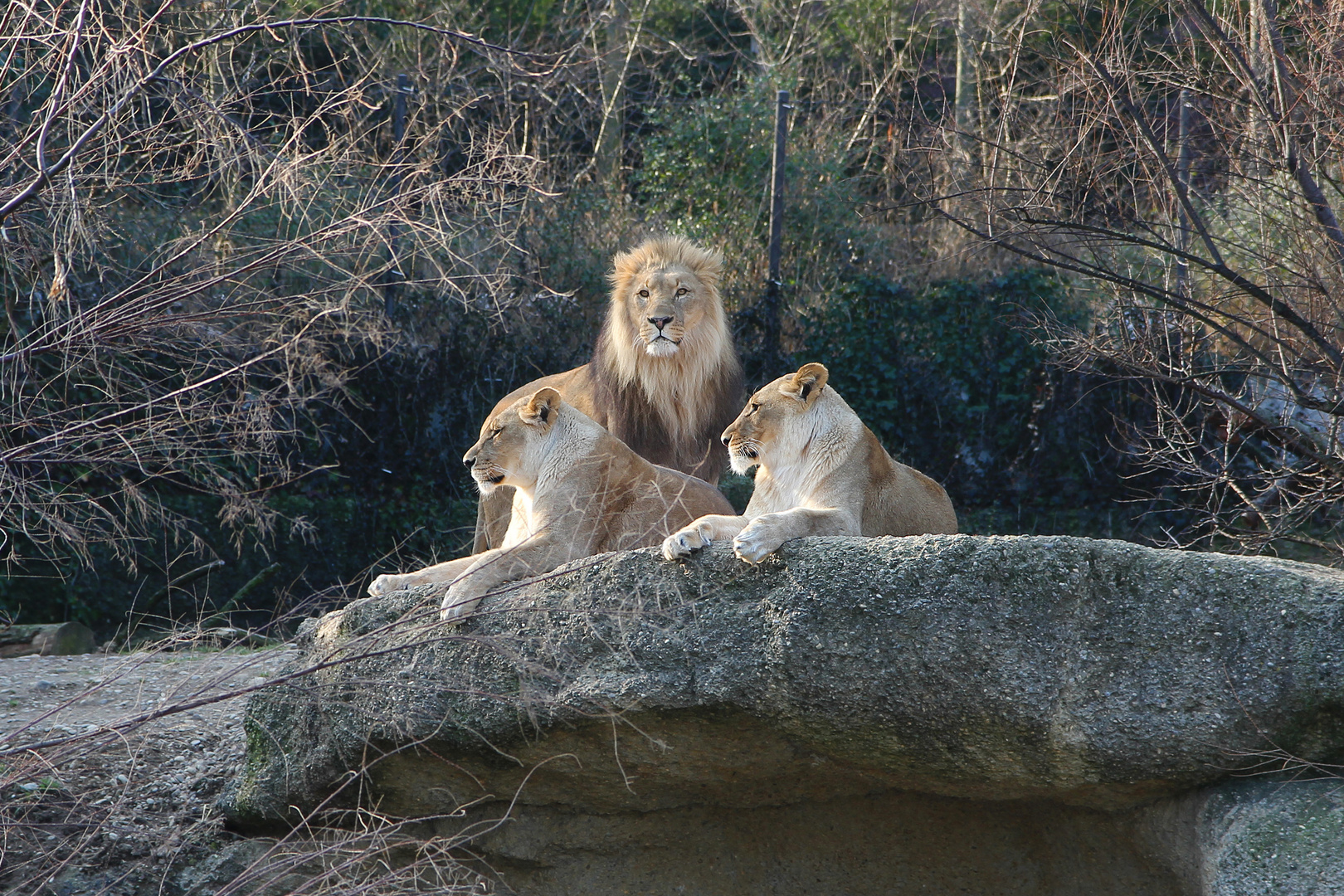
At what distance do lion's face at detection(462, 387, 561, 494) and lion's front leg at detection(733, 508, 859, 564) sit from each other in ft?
3.07

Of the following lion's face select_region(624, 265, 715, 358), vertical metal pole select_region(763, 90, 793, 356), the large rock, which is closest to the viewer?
the large rock

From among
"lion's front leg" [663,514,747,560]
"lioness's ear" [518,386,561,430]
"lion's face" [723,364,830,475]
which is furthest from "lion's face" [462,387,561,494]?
"lion's front leg" [663,514,747,560]

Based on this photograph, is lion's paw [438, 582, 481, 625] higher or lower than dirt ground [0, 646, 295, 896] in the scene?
higher

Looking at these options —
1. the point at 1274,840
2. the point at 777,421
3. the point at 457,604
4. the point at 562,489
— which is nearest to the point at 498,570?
the point at 457,604

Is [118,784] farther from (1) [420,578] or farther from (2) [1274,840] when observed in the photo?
(2) [1274,840]

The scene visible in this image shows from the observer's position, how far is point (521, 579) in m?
3.99

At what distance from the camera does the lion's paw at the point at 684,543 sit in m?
3.83

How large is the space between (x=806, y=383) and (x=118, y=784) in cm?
320

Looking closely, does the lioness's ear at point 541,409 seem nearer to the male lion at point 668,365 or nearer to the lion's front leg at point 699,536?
the lion's front leg at point 699,536

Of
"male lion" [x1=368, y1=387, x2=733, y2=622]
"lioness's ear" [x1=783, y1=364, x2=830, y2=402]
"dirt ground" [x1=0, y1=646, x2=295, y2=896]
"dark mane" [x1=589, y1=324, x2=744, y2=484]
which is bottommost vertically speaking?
"dirt ground" [x1=0, y1=646, x2=295, y2=896]

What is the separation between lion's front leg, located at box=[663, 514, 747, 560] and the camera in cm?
383

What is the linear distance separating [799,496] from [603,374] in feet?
7.89

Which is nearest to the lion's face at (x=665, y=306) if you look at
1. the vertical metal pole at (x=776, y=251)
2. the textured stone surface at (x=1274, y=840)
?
the vertical metal pole at (x=776, y=251)

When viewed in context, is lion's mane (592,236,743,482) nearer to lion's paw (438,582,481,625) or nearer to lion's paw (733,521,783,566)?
lion's paw (438,582,481,625)
